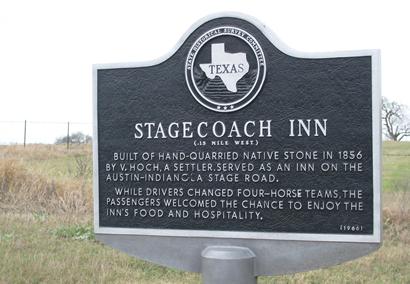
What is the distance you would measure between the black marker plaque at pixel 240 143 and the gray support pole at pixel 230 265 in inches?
4.6

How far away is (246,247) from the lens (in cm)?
354

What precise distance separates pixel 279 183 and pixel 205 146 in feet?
1.82

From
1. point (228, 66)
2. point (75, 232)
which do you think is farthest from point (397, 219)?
point (228, 66)

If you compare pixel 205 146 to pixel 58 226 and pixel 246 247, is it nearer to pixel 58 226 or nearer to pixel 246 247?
pixel 246 247

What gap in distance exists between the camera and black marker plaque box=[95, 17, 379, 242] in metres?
3.38

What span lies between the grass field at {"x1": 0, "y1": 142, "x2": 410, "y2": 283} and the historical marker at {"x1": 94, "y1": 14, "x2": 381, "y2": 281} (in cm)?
172

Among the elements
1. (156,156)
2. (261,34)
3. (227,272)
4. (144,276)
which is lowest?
(144,276)

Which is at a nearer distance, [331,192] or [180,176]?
[331,192]

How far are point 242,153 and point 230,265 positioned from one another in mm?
728

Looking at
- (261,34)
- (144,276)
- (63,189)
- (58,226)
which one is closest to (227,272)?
(261,34)

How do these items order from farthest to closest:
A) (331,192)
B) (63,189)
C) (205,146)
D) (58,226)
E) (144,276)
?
(63,189)
(58,226)
(144,276)
(205,146)
(331,192)

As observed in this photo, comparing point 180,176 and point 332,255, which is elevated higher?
point 180,176

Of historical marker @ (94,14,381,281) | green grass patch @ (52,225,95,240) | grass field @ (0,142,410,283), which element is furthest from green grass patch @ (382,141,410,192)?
historical marker @ (94,14,381,281)

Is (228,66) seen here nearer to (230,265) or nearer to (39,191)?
(230,265)
